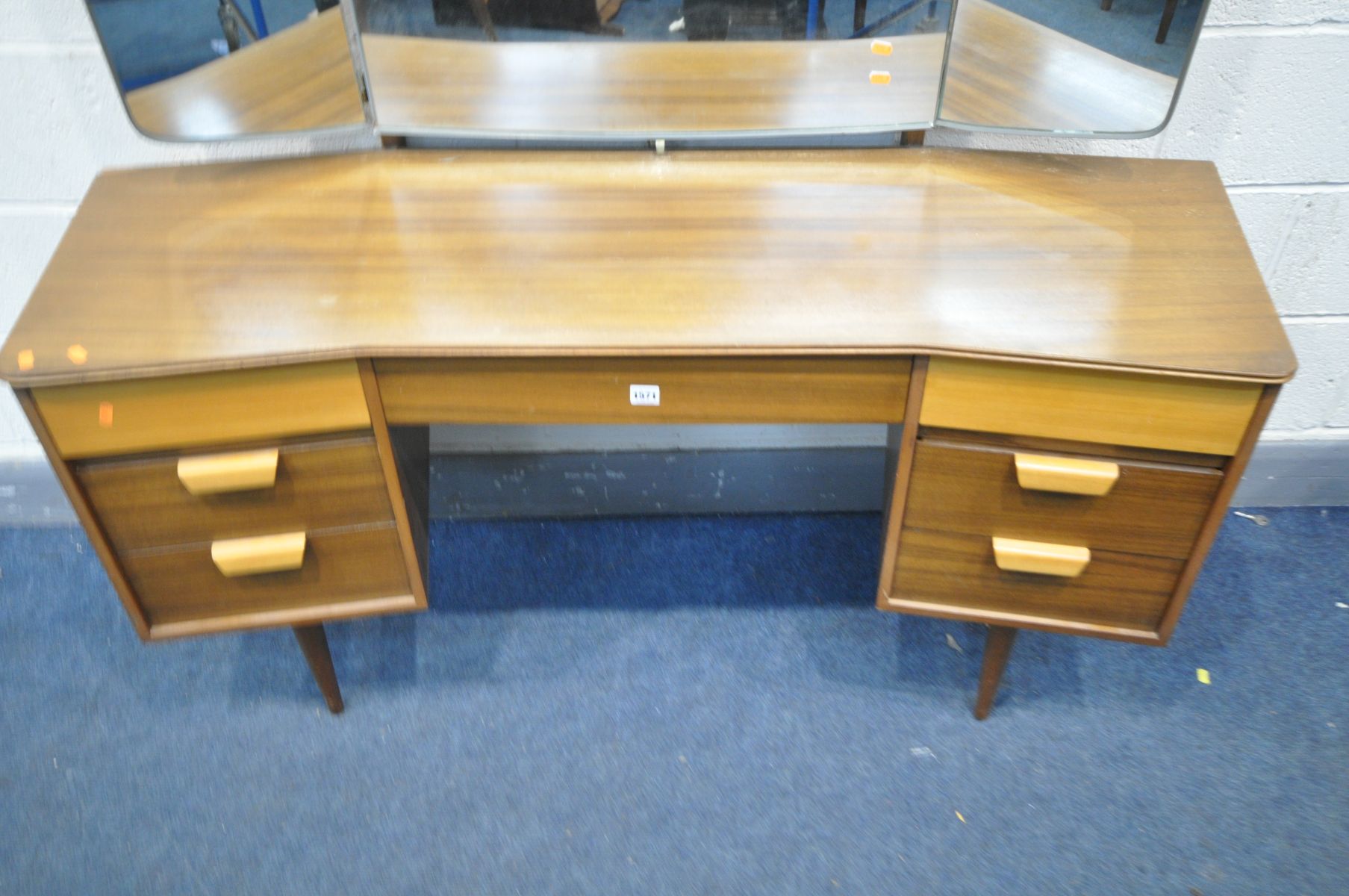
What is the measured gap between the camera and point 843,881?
4.25 feet

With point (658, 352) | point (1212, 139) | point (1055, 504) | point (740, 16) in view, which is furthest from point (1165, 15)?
point (658, 352)

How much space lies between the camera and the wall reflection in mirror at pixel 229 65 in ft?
3.95

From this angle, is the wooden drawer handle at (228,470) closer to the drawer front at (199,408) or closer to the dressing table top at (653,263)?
the drawer front at (199,408)

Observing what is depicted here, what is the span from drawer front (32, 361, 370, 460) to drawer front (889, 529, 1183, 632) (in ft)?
2.25

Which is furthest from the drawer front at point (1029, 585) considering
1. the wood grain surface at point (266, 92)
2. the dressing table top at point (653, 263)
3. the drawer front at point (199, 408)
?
the wood grain surface at point (266, 92)

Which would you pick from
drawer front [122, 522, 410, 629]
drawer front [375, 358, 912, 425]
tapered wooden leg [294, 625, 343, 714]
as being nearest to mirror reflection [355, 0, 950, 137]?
drawer front [375, 358, 912, 425]

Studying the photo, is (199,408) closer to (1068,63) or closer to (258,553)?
(258,553)

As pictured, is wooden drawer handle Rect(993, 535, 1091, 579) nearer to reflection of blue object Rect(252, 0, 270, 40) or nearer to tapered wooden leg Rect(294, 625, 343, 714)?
tapered wooden leg Rect(294, 625, 343, 714)

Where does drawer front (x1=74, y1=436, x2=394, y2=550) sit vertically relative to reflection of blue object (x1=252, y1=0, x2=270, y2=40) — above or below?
below

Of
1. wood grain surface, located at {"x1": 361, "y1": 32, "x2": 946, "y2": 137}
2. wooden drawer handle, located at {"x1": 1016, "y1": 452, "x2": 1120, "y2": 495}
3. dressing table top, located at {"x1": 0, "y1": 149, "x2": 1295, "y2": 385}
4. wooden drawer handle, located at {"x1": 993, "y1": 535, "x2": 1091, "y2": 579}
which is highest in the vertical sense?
wood grain surface, located at {"x1": 361, "y1": 32, "x2": 946, "y2": 137}

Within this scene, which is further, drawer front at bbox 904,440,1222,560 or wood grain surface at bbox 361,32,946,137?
wood grain surface at bbox 361,32,946,137

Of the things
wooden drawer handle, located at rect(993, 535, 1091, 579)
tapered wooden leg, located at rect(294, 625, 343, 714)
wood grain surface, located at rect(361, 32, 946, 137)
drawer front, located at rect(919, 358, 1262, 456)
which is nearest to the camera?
drawer front, located at rect(919, 358, 1262, 456)

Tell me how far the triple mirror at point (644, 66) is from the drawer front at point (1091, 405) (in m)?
0.44

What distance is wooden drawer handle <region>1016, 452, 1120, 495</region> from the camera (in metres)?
1.08
